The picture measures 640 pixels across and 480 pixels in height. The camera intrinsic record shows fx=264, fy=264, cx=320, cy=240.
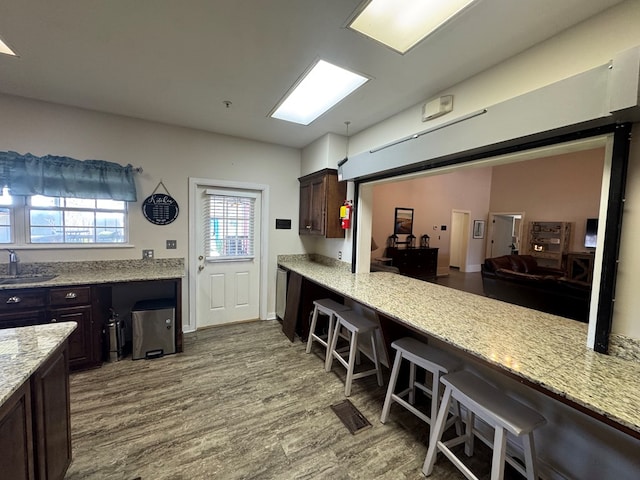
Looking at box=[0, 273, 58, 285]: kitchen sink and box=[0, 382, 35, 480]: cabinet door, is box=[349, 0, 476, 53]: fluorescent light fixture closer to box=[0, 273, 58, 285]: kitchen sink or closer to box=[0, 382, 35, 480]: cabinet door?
box=[0, 382, 35, 480]: cabinet door

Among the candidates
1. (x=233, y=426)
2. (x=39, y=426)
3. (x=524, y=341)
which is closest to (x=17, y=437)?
(x=39, y=426)

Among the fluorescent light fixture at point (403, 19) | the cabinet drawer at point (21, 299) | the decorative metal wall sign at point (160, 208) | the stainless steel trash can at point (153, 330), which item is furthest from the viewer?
the decorative metal wall sign at point (160, 208)

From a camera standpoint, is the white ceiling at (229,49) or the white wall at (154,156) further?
the white wall at (154,156)

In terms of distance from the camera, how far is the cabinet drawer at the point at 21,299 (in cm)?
228

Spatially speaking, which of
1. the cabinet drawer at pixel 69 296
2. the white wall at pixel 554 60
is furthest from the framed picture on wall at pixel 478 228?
A: the cabinet drawer at pixel 69 296

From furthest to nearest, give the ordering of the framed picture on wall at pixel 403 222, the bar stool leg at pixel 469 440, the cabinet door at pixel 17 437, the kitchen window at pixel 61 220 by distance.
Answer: the framed picture on wall at pixel 403 222 → the kitchen window at pixel 61 220 → the bar stool leg at pixel 469 440 → the cabinet door at pixel 17 437

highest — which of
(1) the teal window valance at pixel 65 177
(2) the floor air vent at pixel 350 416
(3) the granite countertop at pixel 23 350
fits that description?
(1) the teal window valance at pixel 65 177

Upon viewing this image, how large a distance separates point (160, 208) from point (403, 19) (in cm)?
313

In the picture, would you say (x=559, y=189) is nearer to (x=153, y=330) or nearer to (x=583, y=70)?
(x=583, y=70)

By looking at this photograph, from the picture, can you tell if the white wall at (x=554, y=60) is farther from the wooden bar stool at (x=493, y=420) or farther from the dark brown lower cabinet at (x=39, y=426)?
the dark brown lower cabinet at (x=39, y=426)

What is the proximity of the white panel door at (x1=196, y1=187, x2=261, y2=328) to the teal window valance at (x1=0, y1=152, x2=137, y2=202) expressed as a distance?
83 cm

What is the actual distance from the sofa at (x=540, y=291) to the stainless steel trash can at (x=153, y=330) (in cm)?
514

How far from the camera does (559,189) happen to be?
23.6 feet

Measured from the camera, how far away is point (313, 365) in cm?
279
